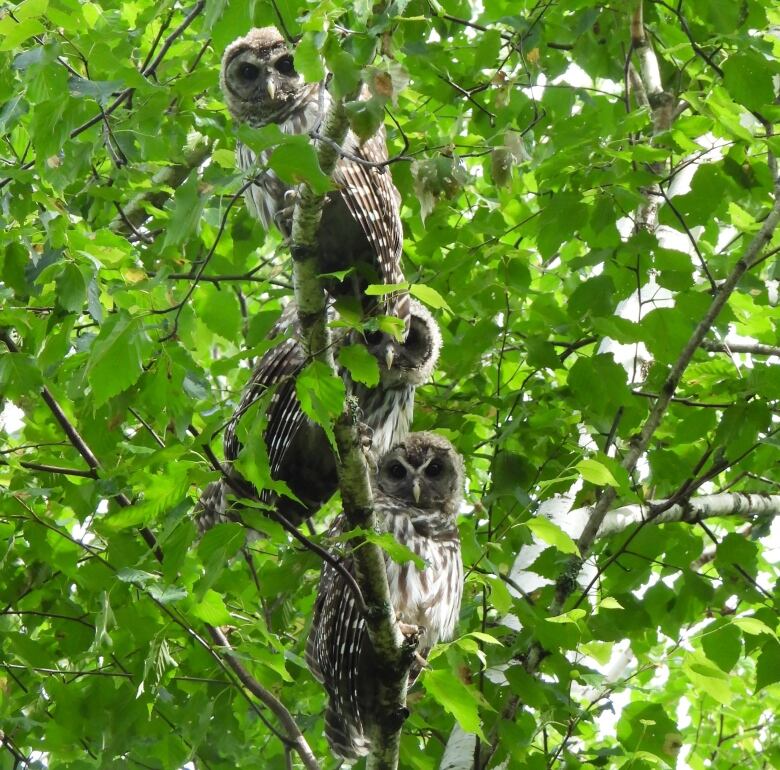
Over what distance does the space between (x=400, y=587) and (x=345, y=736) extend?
1.83ft

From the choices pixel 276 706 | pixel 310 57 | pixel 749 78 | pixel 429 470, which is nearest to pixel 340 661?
pixel 276 706

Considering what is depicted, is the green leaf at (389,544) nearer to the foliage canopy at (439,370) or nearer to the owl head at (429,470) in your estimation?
the foliage canopy at (439,370)

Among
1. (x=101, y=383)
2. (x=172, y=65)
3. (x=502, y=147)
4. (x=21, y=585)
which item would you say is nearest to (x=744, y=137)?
(x=502, y=147)


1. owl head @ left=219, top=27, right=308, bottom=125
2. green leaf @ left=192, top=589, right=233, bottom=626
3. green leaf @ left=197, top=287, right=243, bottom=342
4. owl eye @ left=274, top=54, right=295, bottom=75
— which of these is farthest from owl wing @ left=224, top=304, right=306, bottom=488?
green leaf @ left=192, top=589, right=233, bottom=626

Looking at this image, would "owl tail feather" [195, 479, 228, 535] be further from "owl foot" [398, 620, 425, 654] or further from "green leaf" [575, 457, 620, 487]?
"green leaf" [575, 457, 620, 487]

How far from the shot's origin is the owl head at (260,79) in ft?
14.0

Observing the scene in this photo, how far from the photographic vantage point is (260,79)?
4336mm

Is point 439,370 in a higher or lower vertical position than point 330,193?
lower

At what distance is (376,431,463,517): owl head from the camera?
433 cm

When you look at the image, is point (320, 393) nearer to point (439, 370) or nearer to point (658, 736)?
point (658, 736)

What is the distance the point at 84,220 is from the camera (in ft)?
13.9

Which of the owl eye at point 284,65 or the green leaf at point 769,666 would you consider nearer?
the green leaf at point 769,666

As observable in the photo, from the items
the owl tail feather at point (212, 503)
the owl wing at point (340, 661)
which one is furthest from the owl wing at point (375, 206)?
the owl wing at point (340, 661)

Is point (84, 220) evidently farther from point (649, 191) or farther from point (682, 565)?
point (682, 565)
